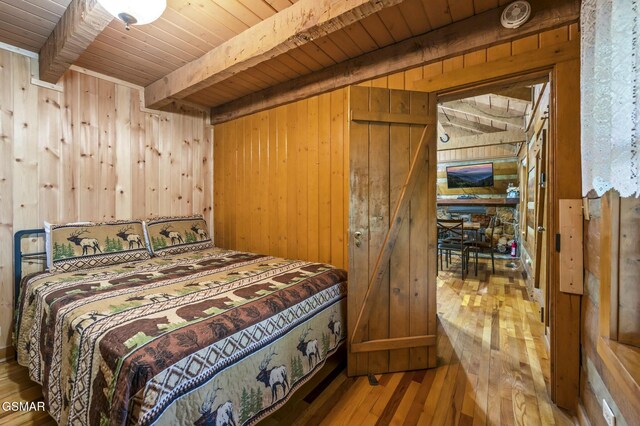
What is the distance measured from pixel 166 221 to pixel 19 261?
1.02m

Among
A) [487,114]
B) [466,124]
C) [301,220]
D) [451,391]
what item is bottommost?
[451,391]

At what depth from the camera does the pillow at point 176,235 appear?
2485mm

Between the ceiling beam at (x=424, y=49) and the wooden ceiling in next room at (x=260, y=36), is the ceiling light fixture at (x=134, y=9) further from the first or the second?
the ceiling beam at (x=424, y=49)

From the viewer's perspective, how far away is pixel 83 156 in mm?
2369

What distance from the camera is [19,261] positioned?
2035mm

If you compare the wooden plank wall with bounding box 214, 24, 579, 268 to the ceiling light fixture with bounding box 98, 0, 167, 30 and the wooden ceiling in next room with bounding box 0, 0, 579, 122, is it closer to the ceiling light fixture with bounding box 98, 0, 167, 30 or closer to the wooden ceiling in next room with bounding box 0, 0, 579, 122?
the wooden ceiling in next room with bounding box 0, 0, 579, 122

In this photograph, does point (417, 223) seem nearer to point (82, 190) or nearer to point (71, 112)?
point (82, 190)

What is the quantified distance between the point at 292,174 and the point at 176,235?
128 centimetres

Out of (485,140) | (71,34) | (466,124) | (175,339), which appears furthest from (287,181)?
(466,124)

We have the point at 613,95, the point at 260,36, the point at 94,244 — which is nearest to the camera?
the point at 613,95

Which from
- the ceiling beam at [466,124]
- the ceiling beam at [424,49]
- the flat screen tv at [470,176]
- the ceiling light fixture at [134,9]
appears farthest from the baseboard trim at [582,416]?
the flat screen tv at [470,176]

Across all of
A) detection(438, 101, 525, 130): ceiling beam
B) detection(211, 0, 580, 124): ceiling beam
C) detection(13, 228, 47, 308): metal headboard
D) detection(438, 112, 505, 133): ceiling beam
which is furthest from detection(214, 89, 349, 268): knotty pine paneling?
detection(438, 112, 505, 133): ceiling beam

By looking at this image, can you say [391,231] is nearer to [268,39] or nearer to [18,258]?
[268,39]

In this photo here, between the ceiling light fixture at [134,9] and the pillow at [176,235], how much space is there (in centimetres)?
170
